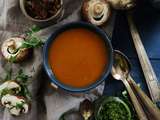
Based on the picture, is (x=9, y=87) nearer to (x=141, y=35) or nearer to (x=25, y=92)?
(x=25, y=92)

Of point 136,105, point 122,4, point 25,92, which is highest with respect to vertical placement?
point 122,4

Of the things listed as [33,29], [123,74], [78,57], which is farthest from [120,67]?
[33,29]

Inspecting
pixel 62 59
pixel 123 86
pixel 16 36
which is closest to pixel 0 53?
pixel 16 36

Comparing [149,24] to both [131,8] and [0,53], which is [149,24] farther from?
[0,53]

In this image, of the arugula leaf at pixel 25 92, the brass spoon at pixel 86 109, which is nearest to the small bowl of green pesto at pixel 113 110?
the brass spoon at pixel 86 109

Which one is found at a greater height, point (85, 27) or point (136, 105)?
point (85, 27)

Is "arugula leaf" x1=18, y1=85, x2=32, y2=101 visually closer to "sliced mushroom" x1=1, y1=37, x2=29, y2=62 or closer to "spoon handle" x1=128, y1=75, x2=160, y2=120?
"sliced mushroom" x1=1, y1=37, x2=29, y2=62

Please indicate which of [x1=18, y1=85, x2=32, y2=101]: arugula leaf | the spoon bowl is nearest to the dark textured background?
the spoon bowl
